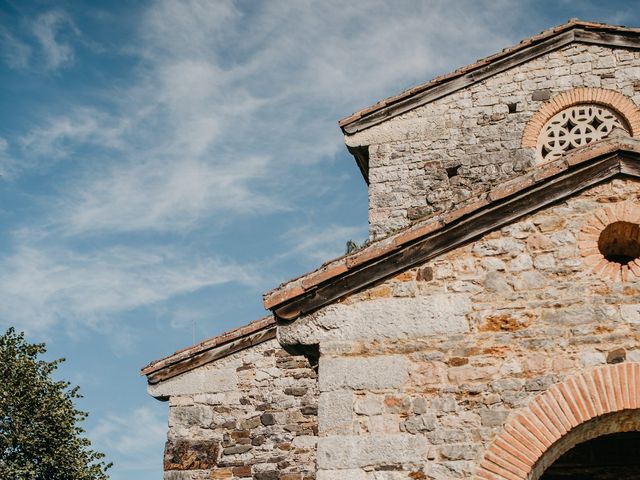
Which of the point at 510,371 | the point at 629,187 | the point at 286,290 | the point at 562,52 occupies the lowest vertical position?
the point at 510,371

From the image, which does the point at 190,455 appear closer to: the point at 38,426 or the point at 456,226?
the point at 456,226

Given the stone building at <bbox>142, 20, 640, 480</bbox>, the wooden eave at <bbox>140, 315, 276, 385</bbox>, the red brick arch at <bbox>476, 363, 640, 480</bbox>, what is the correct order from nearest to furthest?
the red brick arch at <bbox>476, 363, 640, 480</bbox>
the stone building at <bbox>142, 20, 640, 480</bbox>
the wooden eave at <bbox>140, 315, 276, 385</bbox>

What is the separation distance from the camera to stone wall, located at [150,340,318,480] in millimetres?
8828

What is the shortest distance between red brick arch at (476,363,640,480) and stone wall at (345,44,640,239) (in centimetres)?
540

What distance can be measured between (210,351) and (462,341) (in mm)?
4420

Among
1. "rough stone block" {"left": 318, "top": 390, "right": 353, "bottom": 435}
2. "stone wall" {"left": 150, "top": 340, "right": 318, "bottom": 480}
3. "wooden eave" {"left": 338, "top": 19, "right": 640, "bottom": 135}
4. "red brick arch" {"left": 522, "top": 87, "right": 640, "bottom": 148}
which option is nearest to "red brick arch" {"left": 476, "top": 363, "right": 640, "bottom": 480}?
"rough stone block" {"left": 318, "top": 390, "right": 353, "bottom": 435}

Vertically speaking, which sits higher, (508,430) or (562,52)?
(562,52)

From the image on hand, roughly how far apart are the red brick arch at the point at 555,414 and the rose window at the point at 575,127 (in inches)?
227

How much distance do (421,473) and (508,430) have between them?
68 centimetres

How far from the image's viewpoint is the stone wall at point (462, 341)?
5.49 metres

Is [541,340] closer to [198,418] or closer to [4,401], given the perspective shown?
[198,418]

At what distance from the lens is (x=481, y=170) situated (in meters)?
10.8

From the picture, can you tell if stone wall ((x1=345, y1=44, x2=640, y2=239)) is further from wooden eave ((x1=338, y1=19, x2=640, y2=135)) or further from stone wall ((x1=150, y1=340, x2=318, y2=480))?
stone wall ((x1=150, y1=340, x2=318, y2=480))

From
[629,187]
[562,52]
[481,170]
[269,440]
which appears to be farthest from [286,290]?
[562,52]
